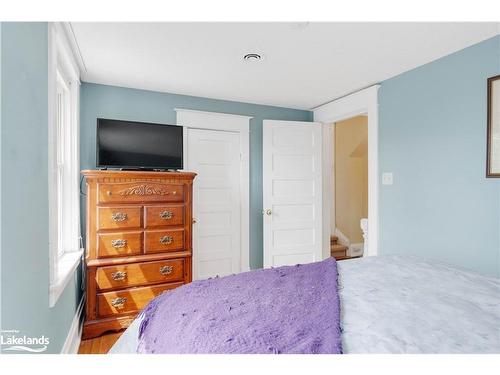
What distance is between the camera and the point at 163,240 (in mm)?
2668

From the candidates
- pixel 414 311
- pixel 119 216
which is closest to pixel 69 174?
pixel 119 216

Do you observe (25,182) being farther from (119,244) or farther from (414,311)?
(414,311)

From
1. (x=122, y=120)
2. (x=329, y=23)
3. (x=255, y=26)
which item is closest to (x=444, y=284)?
(x=329, y=23)

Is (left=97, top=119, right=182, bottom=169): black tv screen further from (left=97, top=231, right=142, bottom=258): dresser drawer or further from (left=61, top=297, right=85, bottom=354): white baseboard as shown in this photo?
(left=61, top=297, right=85, bottom=354): white baseboard

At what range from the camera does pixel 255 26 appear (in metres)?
1.85

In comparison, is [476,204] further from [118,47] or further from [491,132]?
[118,47]

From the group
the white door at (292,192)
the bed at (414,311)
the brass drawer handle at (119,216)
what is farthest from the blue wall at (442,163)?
the brass drawer handle at (119,216)

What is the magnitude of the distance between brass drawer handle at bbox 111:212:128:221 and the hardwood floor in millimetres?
1002

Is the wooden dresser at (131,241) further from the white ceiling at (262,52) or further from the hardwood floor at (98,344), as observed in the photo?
the white ceiling at (262,52)

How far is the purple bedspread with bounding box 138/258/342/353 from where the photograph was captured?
85cm

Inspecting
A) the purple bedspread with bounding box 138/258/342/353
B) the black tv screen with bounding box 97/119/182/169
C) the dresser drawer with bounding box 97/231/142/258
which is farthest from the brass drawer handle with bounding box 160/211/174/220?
the purple bedspread with bounding box 138/258/342/353

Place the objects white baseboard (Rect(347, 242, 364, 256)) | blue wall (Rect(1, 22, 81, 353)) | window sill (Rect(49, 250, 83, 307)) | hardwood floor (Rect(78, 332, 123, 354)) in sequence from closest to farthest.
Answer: blue wall (Rect(1, 22, 81, 353)) < window sill (Rect(49, 250, 83, 307)) < hardwood floor (Rect(78, 332, 123, 354)) < white baseboard (Rect(347, 242, 364, 256))

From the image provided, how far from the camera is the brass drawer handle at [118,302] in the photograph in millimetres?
2484

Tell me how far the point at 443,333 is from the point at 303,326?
1.42 feet
